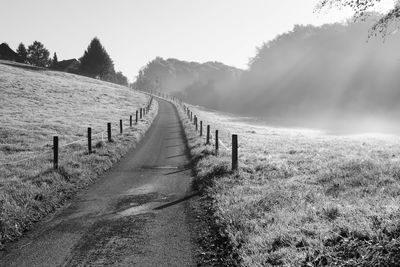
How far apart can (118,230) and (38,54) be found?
12880 centimetres

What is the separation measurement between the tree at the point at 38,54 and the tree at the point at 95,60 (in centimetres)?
1815

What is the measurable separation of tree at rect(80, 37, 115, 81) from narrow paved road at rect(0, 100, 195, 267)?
105562 mm

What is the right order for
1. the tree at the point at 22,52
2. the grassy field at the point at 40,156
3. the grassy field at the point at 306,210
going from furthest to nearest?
1. the tree at the point at 22,52
2. the grassy field at the point at 40,156
3. the grassy field at the point at 306,210

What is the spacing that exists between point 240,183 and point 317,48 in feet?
297

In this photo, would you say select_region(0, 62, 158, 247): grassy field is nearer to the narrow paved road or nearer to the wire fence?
the narrow paved road

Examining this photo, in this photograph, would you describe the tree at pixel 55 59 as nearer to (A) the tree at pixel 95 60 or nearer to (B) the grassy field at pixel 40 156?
(A) the tree at pixel 95 60

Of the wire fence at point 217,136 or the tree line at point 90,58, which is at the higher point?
the tree line at point 90,58

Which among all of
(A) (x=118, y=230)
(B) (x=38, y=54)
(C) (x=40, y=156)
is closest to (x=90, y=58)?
(B) (x=38, y=54)

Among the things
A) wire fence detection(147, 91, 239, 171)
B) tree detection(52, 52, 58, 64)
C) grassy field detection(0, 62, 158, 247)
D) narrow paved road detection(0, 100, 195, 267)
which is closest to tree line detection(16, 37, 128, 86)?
tree detection(52, 52, 58, 64)

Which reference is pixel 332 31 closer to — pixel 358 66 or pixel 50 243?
pixel 358 66

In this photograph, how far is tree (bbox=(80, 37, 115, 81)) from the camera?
368ft

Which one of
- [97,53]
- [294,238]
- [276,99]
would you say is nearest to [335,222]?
[294,238]

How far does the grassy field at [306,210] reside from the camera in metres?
5.69

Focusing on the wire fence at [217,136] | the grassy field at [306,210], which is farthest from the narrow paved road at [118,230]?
the wire fence at [217,136]
